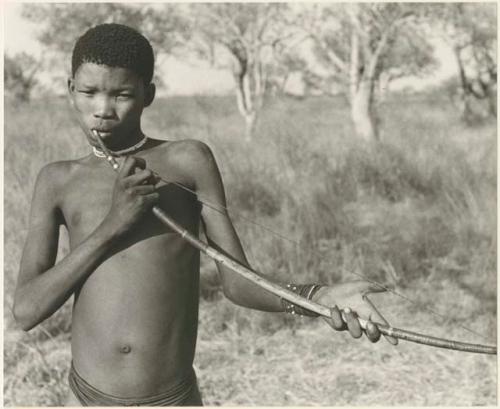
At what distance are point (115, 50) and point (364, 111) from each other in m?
11.2

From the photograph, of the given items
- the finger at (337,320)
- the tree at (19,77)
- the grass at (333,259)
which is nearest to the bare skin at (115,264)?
the finger at (337,320)

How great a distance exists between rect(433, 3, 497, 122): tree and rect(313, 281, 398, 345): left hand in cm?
1096

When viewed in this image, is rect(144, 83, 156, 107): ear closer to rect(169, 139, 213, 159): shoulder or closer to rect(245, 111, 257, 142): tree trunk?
rect(169, 139, 213, 159): shoulder

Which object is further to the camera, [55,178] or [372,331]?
[55,178]

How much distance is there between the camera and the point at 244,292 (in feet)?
5.68

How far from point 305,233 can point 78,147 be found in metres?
2.76

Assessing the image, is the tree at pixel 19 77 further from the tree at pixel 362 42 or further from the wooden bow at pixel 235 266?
the wooden bow at pixel 235 266

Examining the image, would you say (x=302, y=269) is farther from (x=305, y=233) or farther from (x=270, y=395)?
(x=270, y=395)

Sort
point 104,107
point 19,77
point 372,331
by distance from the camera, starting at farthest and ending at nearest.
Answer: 1. point 19,77
2. point 104,107
3. point 372,331

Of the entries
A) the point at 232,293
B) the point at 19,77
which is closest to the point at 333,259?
the point at 232,293

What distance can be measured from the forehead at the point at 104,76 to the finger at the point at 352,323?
732 mm

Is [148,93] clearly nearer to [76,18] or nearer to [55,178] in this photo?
[55,178]

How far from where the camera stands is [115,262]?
5.38 feet

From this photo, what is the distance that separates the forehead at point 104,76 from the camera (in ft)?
5.37
